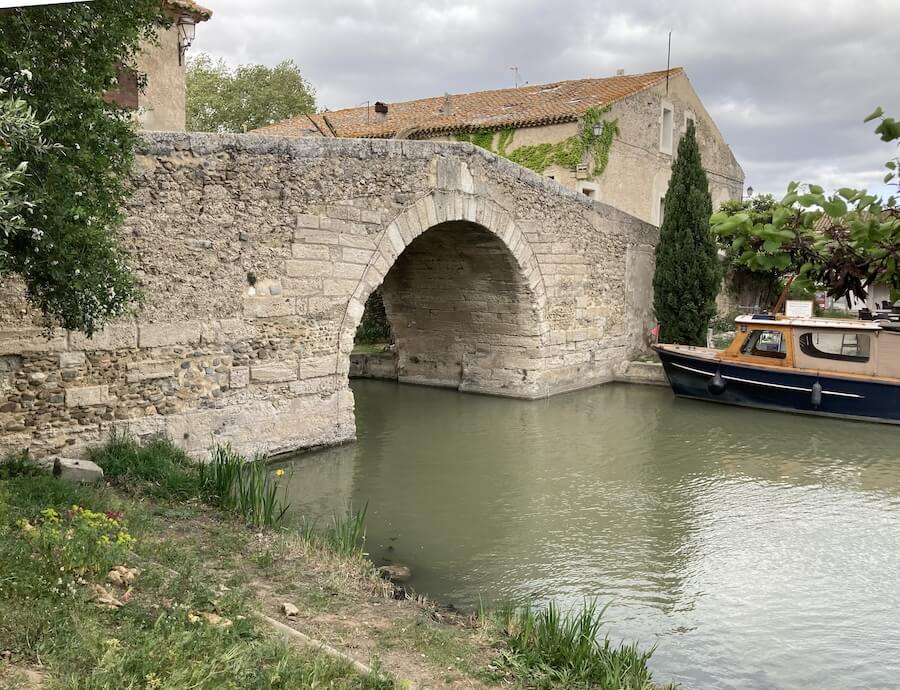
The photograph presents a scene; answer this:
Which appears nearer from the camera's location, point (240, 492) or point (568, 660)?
point (568, 660)

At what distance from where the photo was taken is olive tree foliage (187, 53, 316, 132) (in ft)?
104

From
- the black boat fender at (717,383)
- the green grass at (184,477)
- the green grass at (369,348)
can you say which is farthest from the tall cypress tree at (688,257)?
the green grass at (184,477)

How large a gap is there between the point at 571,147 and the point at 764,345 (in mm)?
6431

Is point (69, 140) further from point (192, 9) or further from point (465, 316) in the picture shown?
point (465, 316)

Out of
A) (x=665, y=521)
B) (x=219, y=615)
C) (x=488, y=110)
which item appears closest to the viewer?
(x=219, y=615)

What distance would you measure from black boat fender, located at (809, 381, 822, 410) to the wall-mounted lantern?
1047 centimetres

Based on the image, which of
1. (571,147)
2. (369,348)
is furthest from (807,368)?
(369,348)

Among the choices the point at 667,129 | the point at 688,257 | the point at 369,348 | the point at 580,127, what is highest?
the point at 667,129

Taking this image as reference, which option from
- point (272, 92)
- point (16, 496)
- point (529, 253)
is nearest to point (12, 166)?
point (16, 496)

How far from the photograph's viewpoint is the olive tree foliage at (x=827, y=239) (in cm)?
207

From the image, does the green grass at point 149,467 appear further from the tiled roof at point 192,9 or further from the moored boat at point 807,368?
the moored boat at point 807,368

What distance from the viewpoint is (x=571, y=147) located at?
17.2 metres

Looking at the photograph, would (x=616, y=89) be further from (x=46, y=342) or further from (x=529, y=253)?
(x=46, y=342)

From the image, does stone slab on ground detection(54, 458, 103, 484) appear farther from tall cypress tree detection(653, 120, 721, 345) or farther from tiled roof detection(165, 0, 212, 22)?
tall cypress tree detection(653, 120, 721, 345)
